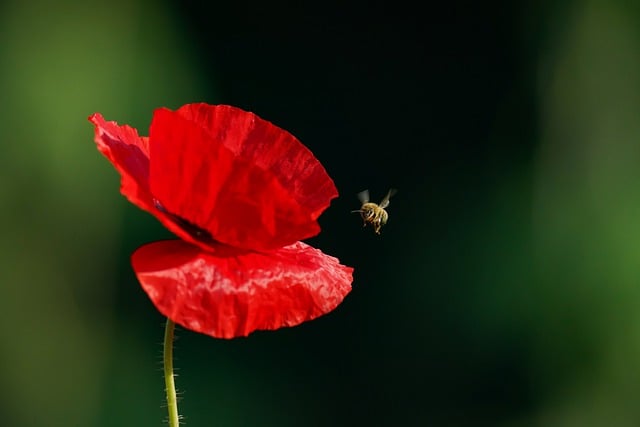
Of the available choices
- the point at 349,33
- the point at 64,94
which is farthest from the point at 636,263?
the point at 64,94

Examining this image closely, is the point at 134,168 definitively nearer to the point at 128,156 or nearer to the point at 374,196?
the point at 128,156

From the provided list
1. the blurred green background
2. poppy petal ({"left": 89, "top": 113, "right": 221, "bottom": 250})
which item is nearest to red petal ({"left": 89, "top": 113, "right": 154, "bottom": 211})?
poppy petal ({"left": 89, "top": 113, "right": 221, "bottom": 250})

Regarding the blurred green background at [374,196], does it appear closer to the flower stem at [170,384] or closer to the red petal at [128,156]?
the red petal at [128,156]

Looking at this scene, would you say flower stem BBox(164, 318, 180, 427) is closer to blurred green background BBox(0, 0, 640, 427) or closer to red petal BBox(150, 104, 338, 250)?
red petal BBox(150, 104, 338, 250)

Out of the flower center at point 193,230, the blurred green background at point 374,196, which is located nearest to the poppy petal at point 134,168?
the flower center at point 193,230

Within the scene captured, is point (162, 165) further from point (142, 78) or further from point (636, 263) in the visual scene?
point (636, 263)
